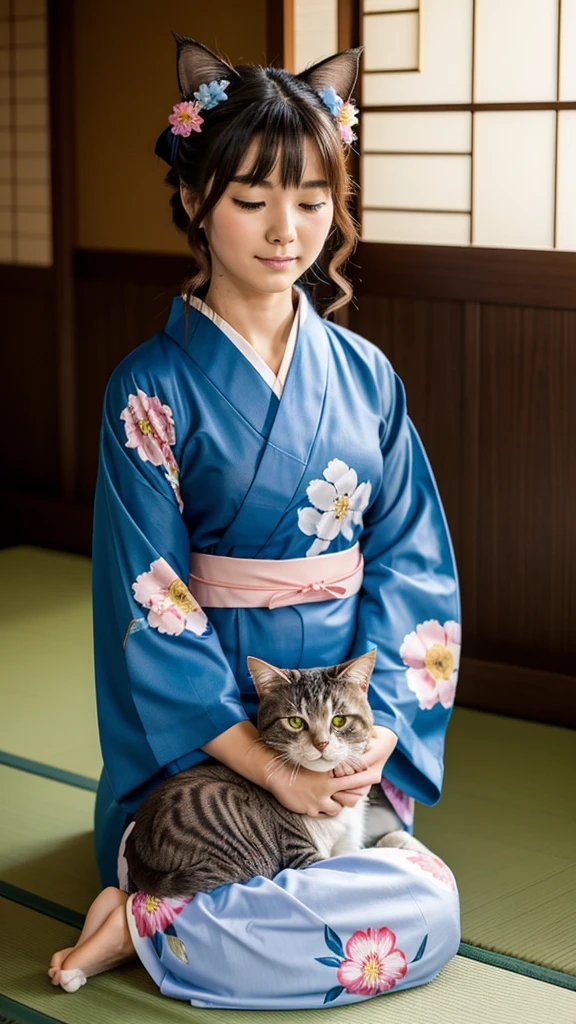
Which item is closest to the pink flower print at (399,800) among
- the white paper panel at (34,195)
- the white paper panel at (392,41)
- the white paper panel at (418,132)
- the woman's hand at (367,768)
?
the woman's hand at (367,768)

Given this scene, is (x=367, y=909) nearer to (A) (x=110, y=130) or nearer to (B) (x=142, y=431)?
(B) (x=142, y=431)

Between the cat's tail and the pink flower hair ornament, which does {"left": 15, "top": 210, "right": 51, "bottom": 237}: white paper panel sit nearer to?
the pink flower hair ornament

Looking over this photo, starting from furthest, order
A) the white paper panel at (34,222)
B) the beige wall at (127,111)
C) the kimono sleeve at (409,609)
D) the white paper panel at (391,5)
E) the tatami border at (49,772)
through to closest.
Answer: the white paper panel at (34,222)
the beige wall at (127,111)
the white paper panel at (391,5)
the tatami border at (49,772)
the kimono sleeve at (409,609)

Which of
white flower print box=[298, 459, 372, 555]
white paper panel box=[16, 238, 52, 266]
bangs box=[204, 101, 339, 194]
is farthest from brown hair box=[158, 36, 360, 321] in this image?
white paper panel box=[16, 238, 52, 266]

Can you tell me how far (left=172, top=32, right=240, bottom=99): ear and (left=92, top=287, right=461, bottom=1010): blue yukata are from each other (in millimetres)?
386

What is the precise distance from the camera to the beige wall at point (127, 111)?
15.4ft

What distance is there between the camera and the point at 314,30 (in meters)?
3.69

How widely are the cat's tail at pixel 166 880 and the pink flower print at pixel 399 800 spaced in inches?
17.3

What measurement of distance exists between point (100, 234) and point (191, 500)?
2918 mm

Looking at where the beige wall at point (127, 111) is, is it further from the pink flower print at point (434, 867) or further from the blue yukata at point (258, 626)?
the pink flower print at point (434, 867)

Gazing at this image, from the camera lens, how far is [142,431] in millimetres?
2336

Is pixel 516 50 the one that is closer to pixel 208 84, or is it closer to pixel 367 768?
pixel 208 84

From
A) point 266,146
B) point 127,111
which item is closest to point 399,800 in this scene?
point 266,146

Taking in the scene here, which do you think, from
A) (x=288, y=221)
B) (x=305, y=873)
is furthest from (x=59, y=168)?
(x=305, y=873)
